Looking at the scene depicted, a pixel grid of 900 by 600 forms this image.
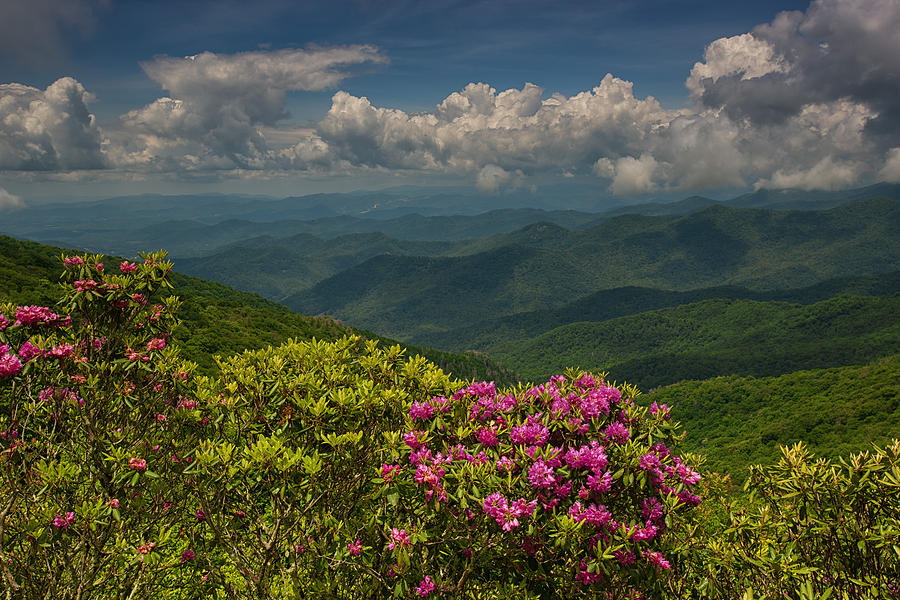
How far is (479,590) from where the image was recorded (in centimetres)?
833

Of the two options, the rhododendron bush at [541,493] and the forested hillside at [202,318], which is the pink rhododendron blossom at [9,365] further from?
the forested hillside at [202,318]

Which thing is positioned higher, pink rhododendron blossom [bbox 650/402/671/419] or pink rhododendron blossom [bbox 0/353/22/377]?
pink rhododendron blossom [bbox 0/353/22/377]

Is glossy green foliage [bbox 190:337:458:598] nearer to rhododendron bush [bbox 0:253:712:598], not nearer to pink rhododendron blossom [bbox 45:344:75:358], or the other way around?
rhododendron bush [bbox 0:253:712:598]

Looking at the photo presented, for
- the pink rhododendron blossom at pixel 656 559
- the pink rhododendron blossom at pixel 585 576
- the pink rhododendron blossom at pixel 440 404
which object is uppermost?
the pink rhododendron blossom at pixel 440 404

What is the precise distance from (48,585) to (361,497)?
5790mm

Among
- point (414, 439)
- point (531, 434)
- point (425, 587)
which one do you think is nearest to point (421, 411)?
point (414, 439)

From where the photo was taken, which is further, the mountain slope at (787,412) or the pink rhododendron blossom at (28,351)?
the mountain slope at (787,412)

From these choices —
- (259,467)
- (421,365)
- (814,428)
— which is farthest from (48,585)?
(814,428)

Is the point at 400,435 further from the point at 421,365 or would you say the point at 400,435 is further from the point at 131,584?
the point at 131,584

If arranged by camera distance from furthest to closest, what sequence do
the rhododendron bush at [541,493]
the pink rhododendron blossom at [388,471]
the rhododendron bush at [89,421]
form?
1. the rhododendron bush at [89,421]
2. the pink rhododendron blossom at [388,471]
3. the rhododendron bush at [541,493]

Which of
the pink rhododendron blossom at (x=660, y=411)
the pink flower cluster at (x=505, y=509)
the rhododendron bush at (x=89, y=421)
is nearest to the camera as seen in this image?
the pink flower cluster at (x=505, y=509)

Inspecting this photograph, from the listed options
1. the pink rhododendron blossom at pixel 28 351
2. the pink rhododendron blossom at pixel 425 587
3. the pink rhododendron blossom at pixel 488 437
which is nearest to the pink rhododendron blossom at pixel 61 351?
the pink rhododendron blossom at pixel 28 351

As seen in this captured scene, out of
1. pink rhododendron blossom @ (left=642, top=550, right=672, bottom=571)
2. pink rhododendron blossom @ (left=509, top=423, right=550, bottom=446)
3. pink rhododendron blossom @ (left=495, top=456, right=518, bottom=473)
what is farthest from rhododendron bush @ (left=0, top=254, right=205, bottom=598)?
pink rhododendron blossom @ (left=642, top=550, right=672, bottom=571)

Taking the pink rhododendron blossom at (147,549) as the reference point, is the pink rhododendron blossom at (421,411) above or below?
above
